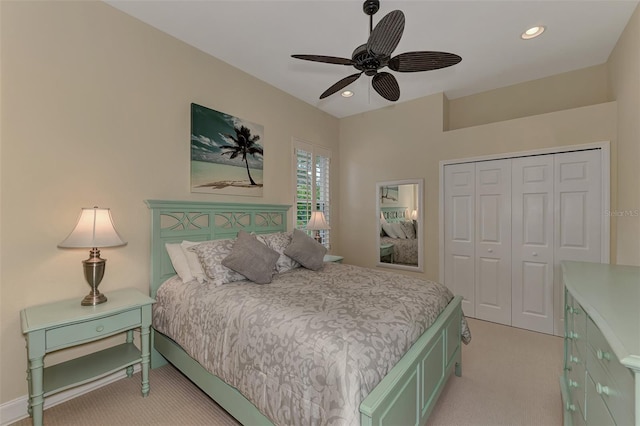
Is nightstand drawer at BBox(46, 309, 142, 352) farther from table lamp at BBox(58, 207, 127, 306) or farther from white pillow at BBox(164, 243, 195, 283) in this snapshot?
white pillow at BBox(164, 243, 195, 283)

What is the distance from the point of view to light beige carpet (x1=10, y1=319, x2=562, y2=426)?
1888mm

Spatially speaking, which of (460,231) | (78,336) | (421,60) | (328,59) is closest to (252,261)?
(78,336)

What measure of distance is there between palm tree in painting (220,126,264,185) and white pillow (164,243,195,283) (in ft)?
3.75

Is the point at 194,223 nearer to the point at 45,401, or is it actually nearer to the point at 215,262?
the point at 215,262

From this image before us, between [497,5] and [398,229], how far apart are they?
286 cm

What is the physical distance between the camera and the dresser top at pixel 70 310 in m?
1.70

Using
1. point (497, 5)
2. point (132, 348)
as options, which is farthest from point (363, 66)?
point (132, 348)

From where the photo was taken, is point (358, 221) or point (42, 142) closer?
point (42, 142)

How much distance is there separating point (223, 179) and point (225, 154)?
11.1 inches

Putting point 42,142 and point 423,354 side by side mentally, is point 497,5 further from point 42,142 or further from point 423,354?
point 42,142

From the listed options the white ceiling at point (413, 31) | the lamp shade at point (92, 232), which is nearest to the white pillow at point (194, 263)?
the lamp shade at point (92, 232)

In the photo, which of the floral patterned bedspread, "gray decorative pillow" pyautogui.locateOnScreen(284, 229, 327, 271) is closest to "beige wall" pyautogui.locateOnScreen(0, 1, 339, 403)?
the floral patterned bedspread

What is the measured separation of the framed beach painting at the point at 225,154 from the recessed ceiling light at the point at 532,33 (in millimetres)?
2911

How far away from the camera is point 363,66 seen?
6.45 ft
